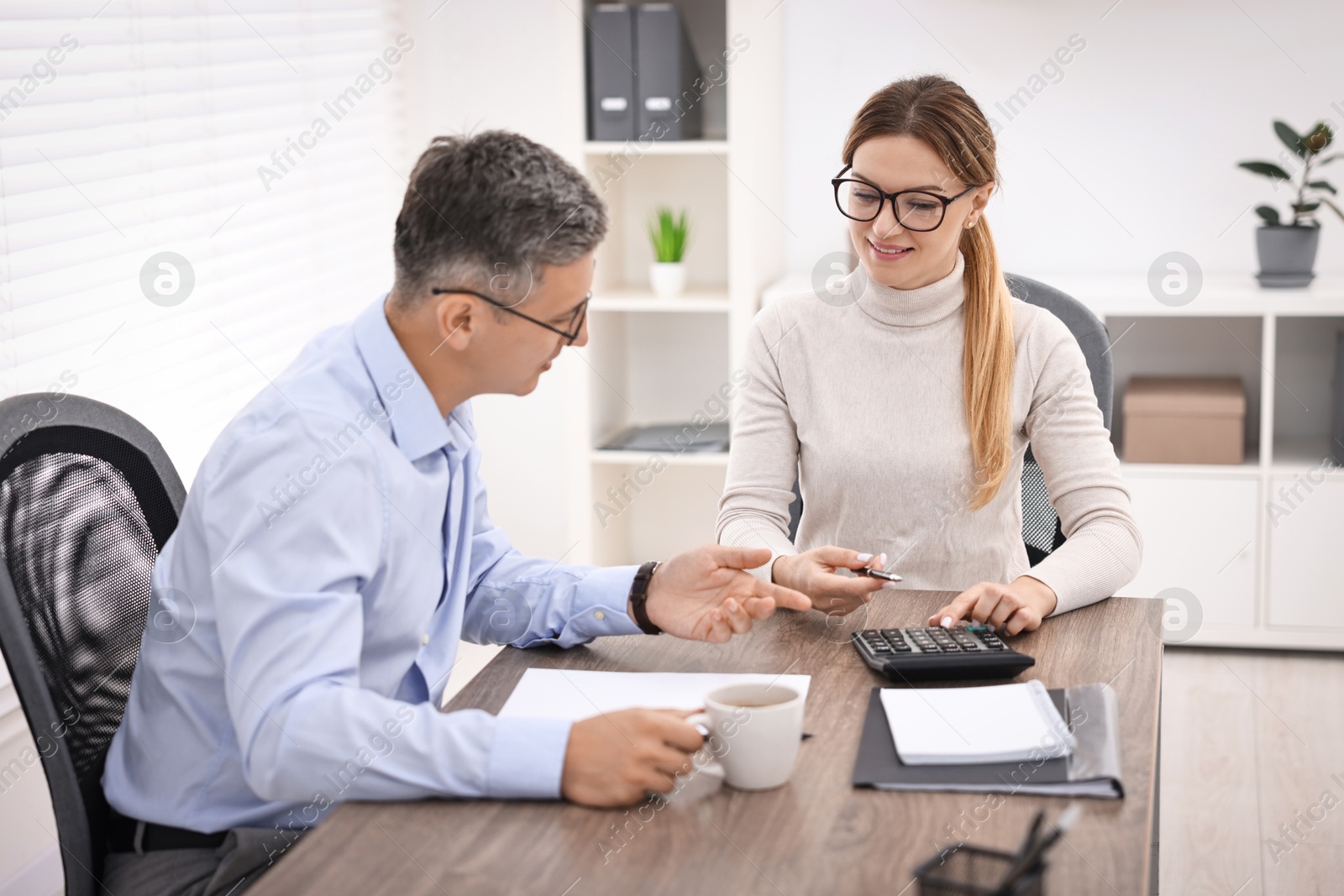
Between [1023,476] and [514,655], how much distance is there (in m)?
0.89

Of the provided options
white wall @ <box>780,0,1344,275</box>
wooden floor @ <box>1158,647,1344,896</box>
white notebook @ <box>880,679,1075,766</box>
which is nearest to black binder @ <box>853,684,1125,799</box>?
white notebook @ <box>880,679,1075,766</box>

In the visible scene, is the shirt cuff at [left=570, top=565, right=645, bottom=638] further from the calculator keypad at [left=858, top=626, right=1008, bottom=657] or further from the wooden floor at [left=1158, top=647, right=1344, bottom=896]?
the wooden floor at [left=1158, top=647, right=1344, bottom=896]

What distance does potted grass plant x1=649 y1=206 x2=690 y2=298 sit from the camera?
3.08 m

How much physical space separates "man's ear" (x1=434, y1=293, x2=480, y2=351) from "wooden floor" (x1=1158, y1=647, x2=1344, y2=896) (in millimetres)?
1499

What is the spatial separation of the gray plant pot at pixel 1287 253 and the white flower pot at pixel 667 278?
1342 millimetres

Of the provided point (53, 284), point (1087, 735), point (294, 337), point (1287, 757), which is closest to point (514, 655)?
point (1087, 735)

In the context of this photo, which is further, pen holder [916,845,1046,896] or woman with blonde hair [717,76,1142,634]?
woman with blonde hair [717,76,1142,634]

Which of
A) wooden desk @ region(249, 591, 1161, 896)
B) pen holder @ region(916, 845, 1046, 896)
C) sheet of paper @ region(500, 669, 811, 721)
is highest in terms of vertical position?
sheet of paper @ region(500, 669, 811, 721)

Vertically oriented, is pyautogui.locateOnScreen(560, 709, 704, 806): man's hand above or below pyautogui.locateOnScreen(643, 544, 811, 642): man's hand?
below

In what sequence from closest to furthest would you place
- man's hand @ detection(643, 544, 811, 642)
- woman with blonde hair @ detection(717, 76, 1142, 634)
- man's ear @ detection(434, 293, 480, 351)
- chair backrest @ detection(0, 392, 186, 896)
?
chair backrest @ detection(0, 392, 186, 896) → man's ear @ detection(434, 293, 480, 351) → man's hand @ detection(643, 544, 811, 642) → woman with blonde hair @ detection(717, 76, 1142, 634)

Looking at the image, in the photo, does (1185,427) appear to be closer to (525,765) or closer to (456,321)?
(456,321)

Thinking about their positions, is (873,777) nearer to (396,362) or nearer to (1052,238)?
(396,362)

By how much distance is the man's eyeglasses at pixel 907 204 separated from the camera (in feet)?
5.60

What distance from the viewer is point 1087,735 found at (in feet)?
3.45
